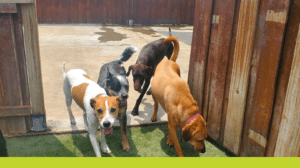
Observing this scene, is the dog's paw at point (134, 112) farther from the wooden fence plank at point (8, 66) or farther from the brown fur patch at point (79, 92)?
the wooden fence plank at point (8, 66)

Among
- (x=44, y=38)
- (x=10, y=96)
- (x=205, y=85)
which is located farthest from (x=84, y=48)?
(x=205, y=85)

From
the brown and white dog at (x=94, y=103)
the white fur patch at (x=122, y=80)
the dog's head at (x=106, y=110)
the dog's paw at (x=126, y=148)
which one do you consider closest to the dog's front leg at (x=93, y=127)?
the brown and white dog at (x=94, y=103)

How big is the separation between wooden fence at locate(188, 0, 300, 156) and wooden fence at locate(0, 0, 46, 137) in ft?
8.44

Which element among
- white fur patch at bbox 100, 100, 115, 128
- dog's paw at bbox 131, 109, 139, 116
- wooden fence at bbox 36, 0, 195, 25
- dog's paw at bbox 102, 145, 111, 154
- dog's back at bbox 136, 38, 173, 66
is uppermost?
wooden fence at bbox 36, 0, 195, 25

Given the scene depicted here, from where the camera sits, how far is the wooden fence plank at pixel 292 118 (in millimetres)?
2670

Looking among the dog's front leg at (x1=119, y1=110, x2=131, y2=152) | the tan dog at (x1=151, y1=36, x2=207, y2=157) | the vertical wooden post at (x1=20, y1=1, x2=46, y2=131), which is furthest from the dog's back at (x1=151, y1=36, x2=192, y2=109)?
the vertical wooden post at (x1=20, y1=1, x2=46, y2=131)

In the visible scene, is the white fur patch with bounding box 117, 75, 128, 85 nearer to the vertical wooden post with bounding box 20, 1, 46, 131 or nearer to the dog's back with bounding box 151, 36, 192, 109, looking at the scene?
the dog's back with bounding box 151, 36, 192, 109

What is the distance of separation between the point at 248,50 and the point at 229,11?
646 millimetres

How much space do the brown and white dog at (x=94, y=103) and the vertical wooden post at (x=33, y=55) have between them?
0.48 meters

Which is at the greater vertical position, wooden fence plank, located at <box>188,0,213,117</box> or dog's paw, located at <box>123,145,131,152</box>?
wooden fence plank, located at <box>188,0,213,117</box>

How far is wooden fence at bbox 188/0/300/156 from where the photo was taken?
9.10ft

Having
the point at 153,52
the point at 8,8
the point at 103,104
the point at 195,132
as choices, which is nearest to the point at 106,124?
the point at 103,104

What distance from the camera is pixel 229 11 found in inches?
138

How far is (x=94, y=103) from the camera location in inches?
128
